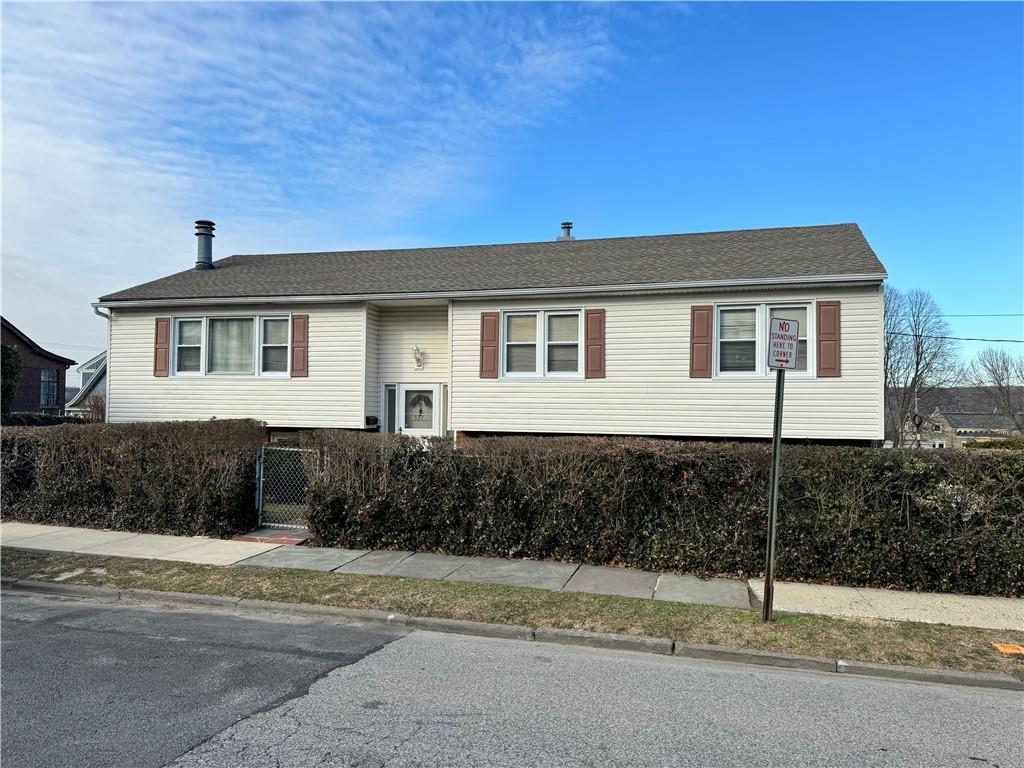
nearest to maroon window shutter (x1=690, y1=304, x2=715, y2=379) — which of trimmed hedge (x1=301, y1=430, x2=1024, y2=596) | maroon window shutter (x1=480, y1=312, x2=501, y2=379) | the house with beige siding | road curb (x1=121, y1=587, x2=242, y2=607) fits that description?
the house with beige siding

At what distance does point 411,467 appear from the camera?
9500 millimetres

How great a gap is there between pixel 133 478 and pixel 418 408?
6476mm

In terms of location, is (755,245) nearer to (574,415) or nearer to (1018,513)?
(574,415)

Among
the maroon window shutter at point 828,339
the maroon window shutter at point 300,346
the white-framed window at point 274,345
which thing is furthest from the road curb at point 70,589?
the maroon window shutter at point 828,339

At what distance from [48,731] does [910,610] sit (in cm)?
719

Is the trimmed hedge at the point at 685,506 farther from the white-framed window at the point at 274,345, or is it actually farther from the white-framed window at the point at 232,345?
the white-framed window at the point at 232,345

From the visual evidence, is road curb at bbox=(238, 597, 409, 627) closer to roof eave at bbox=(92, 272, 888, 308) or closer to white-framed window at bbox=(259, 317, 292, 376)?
roof eave at bbox=(92, 272, 888, 308)

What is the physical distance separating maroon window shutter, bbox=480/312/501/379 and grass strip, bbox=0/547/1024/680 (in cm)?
711

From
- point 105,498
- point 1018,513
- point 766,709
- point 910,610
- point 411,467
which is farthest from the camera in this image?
point 105,498

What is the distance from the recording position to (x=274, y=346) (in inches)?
627

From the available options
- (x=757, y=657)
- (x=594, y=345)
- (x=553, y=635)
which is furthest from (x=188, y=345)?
(x=757, y=657)

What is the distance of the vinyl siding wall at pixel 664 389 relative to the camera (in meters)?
12.7

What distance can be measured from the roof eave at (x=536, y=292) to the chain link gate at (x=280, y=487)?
5.09 meters

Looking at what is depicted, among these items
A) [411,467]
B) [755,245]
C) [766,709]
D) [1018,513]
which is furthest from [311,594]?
[755,245]
